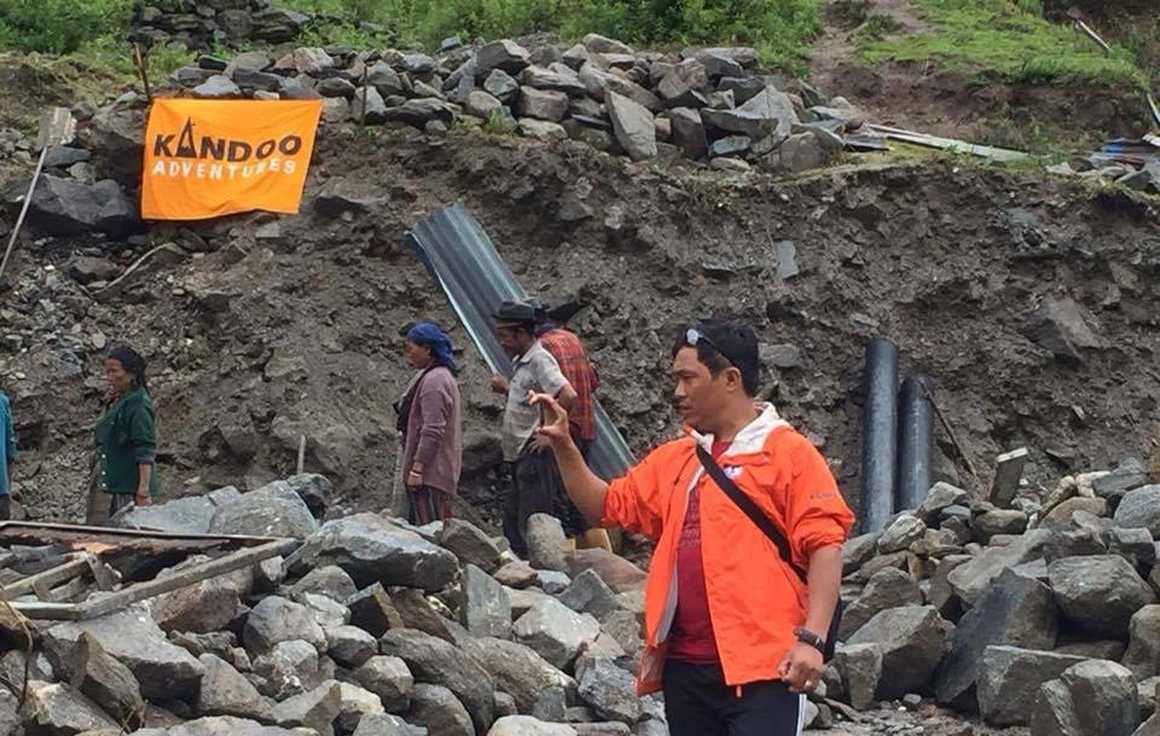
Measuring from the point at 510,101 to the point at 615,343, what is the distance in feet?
7.73

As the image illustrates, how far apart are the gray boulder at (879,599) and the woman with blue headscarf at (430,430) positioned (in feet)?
7.38

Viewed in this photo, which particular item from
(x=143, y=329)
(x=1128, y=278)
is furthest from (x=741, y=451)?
(x=1128, y=278)

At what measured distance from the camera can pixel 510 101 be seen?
1400 cm

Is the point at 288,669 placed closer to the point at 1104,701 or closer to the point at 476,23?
the point at 1104,701

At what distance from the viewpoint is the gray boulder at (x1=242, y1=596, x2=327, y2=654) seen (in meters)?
6.23

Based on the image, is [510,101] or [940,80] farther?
[940,80]

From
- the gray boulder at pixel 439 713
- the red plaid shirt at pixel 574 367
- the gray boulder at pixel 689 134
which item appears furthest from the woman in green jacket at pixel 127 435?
the gray boulder at pixel 689 134

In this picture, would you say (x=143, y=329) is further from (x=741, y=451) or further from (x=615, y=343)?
(x=741, y=451)

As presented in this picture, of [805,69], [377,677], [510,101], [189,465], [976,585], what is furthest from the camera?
[805,69]

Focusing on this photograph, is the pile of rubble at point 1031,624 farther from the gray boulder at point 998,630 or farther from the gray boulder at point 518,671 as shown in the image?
the gray boulder at point 518,671

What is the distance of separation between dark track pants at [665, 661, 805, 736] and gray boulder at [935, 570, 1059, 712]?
11.2ft

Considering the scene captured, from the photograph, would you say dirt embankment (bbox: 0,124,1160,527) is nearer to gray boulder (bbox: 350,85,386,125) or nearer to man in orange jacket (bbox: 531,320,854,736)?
gray boulder (bbox: 350,85,386,125)

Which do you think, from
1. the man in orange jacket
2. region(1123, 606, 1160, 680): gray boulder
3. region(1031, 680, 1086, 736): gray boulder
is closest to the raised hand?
the man in orange jacket

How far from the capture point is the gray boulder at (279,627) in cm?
623
